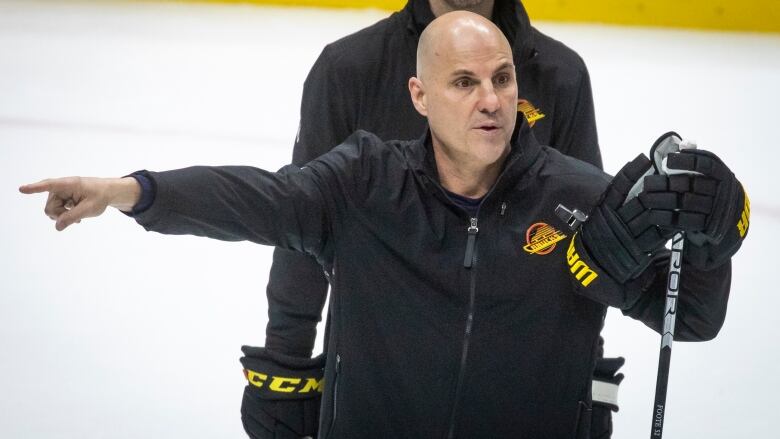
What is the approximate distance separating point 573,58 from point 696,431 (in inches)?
48.7

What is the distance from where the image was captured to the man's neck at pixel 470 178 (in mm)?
2660

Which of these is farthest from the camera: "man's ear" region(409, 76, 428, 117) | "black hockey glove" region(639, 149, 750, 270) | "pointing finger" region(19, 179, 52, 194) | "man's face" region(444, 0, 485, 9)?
"man's face" region(444, 0, 485, 9)

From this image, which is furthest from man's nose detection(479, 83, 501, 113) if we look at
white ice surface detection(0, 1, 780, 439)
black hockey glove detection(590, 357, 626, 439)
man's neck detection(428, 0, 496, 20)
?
white ice surface detection(0, 1, 780, 439)

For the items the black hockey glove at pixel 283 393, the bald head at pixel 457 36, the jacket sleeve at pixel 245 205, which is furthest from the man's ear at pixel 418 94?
the black hockey glove at pixel 283 393

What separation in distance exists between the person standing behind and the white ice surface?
27.0 inches

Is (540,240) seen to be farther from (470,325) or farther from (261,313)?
(261,313)

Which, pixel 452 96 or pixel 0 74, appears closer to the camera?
pixel 452 96

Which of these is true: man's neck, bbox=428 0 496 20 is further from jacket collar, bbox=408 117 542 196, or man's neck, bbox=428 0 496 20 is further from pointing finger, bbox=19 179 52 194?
pointing finger, bbox=19 179 52 194

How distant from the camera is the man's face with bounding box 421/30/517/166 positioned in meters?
2.64

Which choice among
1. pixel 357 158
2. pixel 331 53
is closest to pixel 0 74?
pixel 331 53

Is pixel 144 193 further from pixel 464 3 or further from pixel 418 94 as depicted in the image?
pixel 464 3

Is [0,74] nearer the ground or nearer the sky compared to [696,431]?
nearer the sky

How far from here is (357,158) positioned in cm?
267

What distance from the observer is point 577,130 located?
324 cm
